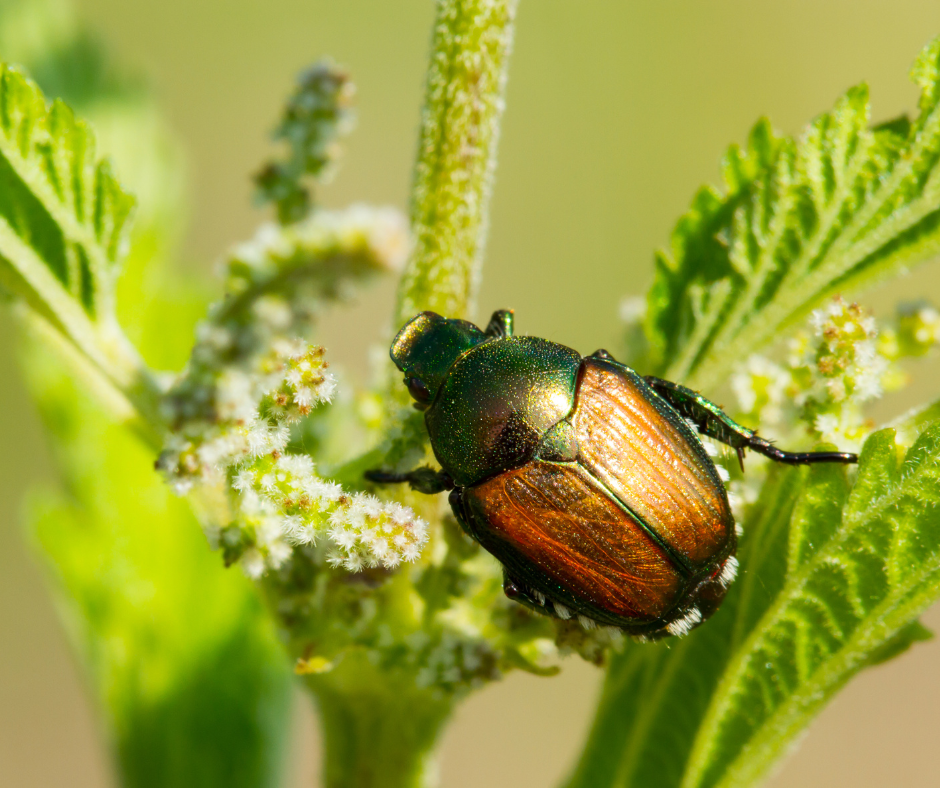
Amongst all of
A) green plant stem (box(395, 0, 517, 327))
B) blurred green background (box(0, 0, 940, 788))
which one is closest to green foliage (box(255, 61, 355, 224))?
green plant stem (box(395, 0, 517, 327))

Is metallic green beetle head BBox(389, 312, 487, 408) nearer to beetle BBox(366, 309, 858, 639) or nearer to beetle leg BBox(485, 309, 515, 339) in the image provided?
beetle BBox(366, 309, 858, 639)

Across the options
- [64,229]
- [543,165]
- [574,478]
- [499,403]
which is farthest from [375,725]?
[543,165]

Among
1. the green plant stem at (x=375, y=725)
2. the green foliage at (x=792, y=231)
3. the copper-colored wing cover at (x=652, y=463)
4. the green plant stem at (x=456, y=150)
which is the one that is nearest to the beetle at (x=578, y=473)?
the copper-colored wing cover at (x=652, y=463)

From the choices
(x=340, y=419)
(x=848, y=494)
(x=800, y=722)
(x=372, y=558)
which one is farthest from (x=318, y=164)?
(x=800, y=722)

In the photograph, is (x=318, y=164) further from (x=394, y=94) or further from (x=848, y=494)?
(x=394, y=94)

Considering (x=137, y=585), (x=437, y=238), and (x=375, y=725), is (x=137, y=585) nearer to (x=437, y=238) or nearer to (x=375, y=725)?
(x=375, y=725)

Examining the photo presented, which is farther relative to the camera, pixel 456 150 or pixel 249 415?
pixel 456 150

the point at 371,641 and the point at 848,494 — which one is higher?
the point at 848,494

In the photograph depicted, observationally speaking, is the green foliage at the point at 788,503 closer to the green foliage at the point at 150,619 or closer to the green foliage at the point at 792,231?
the green foliage at the point at 792,231
